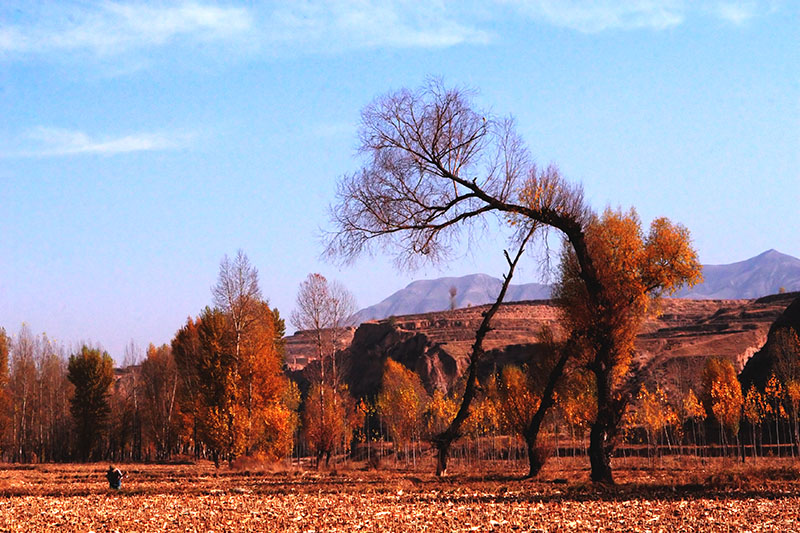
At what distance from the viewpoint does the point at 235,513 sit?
50.8 ft

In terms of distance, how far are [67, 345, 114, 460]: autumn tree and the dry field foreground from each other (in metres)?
56.8

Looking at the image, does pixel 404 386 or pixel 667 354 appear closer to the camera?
pixel 404 386

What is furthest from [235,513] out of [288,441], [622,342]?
[288,441]

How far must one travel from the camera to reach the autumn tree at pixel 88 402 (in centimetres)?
7375

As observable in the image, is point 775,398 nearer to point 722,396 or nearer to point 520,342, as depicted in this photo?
point 722,396

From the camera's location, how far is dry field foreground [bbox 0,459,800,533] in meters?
13.6

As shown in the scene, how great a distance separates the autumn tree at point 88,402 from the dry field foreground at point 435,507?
56817mm

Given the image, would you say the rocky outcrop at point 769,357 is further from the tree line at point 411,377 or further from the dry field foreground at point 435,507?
the dry field foreground at point 435,507

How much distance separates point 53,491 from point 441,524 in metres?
14.1

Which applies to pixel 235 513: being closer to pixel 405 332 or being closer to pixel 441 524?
pixel 441 524

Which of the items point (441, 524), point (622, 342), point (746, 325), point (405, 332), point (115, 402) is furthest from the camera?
point (405, 332)

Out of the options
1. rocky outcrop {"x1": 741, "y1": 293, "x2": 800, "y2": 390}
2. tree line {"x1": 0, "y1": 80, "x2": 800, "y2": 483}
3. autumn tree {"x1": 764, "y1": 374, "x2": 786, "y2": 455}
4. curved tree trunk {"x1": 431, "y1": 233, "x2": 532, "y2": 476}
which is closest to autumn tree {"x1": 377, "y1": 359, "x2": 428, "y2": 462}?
tree line {"x1": 0, "y1": 80, "x2": 800, "y2": 483}

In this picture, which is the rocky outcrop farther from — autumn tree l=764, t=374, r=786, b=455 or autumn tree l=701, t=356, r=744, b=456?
autumn tree l=701, t=356, r=744, b=456

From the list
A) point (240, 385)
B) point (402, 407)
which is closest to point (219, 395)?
point (240, 385)
